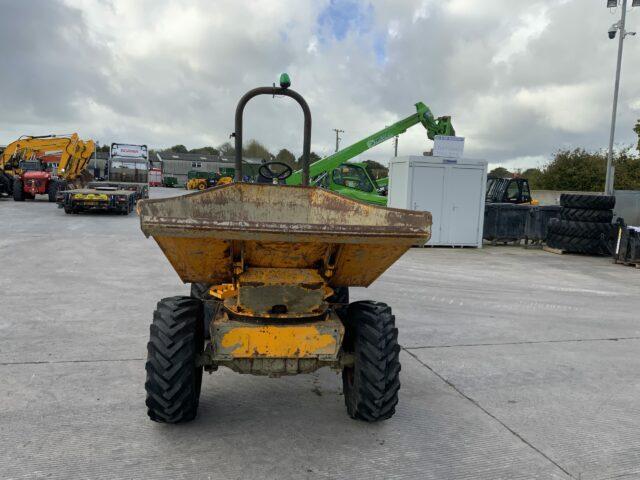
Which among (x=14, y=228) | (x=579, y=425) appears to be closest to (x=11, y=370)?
(x=579, y=425)

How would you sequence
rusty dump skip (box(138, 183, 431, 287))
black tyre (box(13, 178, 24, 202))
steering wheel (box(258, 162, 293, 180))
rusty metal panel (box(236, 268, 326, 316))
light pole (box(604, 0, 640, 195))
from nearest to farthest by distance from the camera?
rusty dump skip (box(138, 183, 431, 287)) < rusty metal panel (box(236, 268, 326, 316)) < steering wheel (box(258, 162, 293, 180)) < light pole (box(604, 0, 640, 195)) < black tyre (box(13, 178, 24, 202))

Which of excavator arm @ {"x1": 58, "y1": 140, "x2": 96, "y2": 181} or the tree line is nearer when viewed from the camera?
excavator arm @ {"x1": 58, "y1": 140, "x2": 96, "y2": 181}

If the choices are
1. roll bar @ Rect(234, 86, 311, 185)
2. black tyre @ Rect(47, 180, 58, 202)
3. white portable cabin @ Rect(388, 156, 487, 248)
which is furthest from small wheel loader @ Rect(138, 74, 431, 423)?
black tyre @ Rect(47, 180, 58, 202)

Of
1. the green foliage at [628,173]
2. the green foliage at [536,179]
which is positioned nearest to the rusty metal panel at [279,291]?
the green foliage at [628,173]

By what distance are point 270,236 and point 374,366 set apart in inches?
44.2

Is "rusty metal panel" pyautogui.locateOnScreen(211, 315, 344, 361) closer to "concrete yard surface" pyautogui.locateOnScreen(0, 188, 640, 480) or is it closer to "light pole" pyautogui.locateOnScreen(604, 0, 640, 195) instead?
"concrete yard surface" pyautogui.locateOnScreen(0, 188, 640, 480)

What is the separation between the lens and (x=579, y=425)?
3621 mm

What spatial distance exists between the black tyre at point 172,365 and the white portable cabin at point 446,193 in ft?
35.0

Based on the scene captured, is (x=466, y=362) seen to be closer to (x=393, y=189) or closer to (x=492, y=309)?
(x=492, y=309)

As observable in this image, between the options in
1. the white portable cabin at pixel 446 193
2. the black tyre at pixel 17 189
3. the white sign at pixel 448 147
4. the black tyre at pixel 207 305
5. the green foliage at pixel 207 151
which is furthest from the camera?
the green foliage at pixel 207 151

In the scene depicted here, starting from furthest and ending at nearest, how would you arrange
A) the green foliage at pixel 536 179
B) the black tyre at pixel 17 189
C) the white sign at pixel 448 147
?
1. the green foliage at pixel 536 179
2. the black tyre at pixel 17 189
3. the white sign at pixel 448 147

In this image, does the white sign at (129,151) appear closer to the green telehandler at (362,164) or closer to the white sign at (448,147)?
the green telehandler at (362,164)

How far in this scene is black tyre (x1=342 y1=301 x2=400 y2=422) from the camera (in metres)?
3.29

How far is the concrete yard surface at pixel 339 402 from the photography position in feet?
9.81
